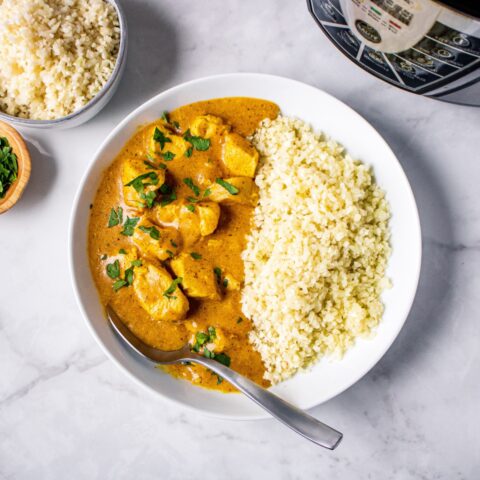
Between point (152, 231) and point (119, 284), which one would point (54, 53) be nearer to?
point (152, 231)

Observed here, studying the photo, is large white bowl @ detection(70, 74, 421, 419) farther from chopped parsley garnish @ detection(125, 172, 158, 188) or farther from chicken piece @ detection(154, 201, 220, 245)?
chicken piece @ detection(154, 201, 220, 245)

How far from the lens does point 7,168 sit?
2.73 metres

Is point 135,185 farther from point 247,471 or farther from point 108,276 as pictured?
point 247,471

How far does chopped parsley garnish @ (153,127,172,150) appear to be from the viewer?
102 inches

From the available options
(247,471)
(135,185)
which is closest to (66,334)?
(135,185)

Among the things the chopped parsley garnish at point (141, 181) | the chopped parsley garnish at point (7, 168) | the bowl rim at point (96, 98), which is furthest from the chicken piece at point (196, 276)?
the chopped parsley garnish at point (7, 168)

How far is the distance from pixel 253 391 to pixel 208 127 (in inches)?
49.8

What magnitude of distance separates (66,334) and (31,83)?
1.29 metres

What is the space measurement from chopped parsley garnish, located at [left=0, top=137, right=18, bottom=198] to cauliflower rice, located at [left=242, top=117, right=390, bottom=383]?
1.23 meters

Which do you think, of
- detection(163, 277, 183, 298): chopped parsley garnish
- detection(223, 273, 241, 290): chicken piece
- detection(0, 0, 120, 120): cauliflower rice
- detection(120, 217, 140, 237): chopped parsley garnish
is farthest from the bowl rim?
detection(223, 273, 241, 290): chicken piece

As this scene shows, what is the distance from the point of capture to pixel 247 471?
284cm

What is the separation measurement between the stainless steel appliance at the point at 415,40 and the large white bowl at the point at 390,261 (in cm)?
33

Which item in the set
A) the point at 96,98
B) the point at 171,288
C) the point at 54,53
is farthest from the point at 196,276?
the point at 54,53

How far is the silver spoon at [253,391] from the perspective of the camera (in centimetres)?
228
